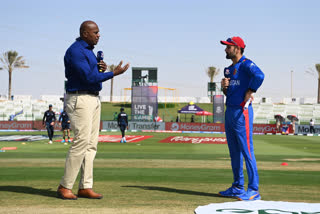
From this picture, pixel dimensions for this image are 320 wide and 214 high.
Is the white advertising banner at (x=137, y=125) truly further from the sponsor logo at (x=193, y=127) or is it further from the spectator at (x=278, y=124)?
the spectator at (x=278, y=124)

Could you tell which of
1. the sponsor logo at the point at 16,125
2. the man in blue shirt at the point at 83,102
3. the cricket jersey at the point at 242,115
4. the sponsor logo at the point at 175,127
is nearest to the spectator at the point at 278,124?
the sponsor logo at the point at 175,127

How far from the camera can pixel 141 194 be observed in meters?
5.90

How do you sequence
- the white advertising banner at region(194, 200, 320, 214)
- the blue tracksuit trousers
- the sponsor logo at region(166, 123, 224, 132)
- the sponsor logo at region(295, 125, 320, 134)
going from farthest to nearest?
the sponsor logo at region(166, 123, 224, 132) < the sponsor logo at region(295, 125, 320, 134) < the blue tracksuit trousers < the white advertising banner at region(194, 200, 320, 214)

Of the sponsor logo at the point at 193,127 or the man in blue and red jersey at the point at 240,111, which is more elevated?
the man in blue and red jersey at the point at 240,111

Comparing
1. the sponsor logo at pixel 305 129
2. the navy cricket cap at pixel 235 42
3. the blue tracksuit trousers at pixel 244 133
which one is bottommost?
the sponsor logo at pixel 305 129

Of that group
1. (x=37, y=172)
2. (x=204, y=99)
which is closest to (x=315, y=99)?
(x=204, y=99)

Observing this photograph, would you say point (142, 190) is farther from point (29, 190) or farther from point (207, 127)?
point (207, 127)

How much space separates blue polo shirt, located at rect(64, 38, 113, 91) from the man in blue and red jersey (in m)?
1.70

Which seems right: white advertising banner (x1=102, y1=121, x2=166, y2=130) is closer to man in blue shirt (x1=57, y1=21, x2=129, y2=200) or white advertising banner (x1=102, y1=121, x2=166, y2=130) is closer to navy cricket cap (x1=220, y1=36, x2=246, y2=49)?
navy cricket cap (x1=220, y1=36, x2=246, y2=49)

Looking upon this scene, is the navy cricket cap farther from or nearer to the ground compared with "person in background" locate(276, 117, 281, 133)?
farther from the ground

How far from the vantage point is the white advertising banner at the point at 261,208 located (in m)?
4.74

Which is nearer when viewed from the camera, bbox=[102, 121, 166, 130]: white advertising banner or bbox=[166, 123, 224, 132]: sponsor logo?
bbox=[102, 121, 166, 130]: white advertising banner

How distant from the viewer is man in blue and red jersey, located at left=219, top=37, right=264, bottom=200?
5.73 m

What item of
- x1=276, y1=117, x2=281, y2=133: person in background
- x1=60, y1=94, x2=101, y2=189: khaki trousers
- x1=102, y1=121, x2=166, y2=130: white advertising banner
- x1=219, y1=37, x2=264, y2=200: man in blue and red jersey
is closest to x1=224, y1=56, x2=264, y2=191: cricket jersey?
x1=219, y1=37, x2=264, y2=200: man in blue and red jersey
